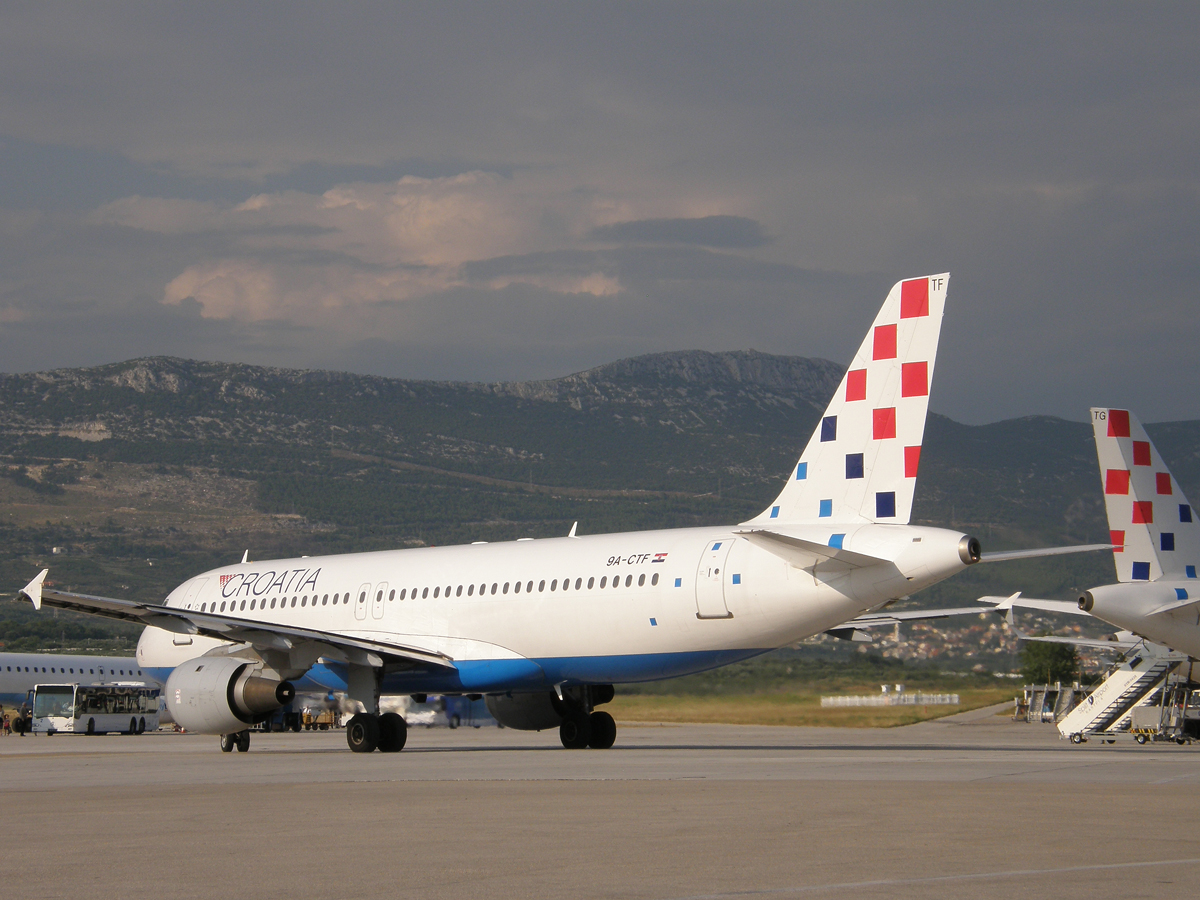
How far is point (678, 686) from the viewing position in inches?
1523

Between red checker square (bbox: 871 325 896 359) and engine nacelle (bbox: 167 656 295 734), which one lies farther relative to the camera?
engine nacelle (bbox: 167 656 295 734)

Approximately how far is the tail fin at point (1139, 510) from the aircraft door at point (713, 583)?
30.5 ft

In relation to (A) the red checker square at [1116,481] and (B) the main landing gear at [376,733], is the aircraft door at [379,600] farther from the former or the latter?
(A) the red checker square at [1116,481]

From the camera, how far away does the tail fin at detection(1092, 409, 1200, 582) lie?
28.6 meters

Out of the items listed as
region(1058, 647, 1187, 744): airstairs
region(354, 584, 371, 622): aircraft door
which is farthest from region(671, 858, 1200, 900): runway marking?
region(1058, 647, 1187, 744): airstairs

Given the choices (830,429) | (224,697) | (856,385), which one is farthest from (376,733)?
(856,385)

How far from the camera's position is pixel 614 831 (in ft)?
38.2

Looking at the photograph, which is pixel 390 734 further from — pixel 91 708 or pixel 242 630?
pixel 91 708

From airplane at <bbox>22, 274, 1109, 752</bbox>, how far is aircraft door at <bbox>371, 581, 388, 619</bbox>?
0.04 m

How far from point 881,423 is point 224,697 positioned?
13.4 m

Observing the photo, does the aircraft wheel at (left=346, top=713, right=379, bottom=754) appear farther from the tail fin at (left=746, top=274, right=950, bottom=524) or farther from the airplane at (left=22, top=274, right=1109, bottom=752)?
the tail fin at (left=746, top=274, right=950, bottom=524)

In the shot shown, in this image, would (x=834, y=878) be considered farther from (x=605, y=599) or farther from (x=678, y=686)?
(x=678, y=686)

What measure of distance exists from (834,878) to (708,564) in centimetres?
1520

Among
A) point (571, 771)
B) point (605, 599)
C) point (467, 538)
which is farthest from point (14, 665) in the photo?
point (467, 538)
